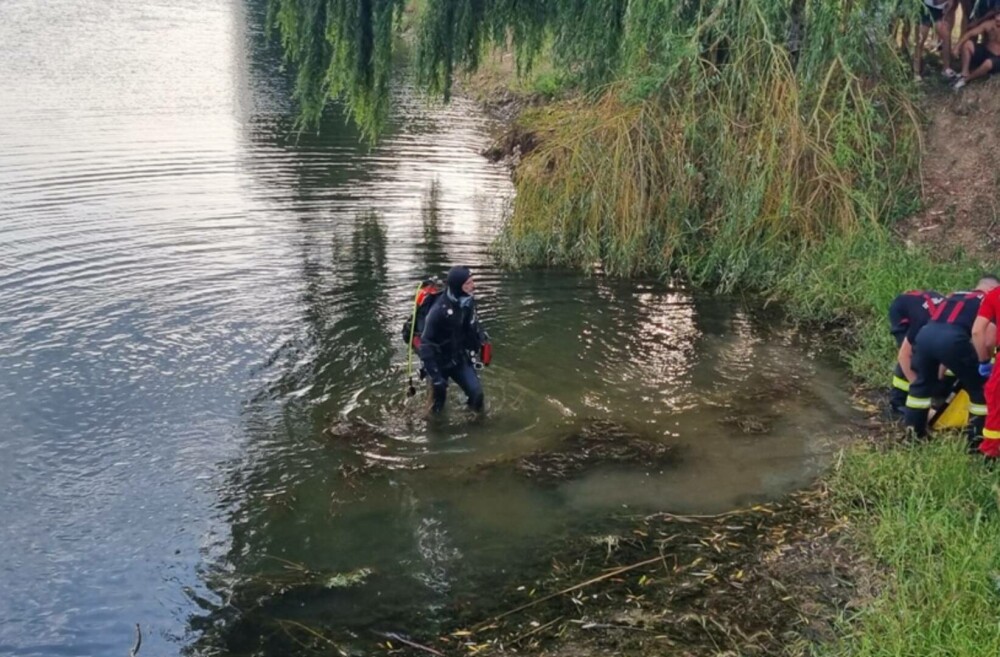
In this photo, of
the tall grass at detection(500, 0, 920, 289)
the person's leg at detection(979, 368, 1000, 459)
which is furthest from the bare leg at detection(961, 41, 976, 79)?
the person's leg at detection(979, 368, 1000, 459)

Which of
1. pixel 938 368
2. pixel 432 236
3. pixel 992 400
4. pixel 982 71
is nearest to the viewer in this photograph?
pixel 992 400

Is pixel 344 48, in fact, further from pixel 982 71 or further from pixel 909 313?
pixel 909 313

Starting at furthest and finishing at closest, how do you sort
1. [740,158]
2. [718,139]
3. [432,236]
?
[432,236] → [718,139] → [740,158]

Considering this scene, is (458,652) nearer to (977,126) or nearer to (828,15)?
(828,15)

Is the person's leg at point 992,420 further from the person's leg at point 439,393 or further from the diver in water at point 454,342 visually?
the person's leg at point 439,393

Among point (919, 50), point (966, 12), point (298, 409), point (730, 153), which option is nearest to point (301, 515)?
point (298, 409)

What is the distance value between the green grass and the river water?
764mm

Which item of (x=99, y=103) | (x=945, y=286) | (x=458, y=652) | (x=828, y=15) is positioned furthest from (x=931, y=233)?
(x=99, y=103)

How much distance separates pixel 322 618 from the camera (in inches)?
269

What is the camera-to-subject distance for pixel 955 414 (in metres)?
8.80

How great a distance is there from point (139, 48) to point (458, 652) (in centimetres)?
3404

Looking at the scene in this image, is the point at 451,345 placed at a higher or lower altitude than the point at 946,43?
lower

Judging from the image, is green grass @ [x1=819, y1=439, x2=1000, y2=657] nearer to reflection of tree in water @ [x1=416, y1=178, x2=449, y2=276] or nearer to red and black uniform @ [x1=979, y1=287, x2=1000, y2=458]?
red and black uniform @ [x1=979, y1=287, x2=1000, y2=458]

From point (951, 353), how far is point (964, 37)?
29.7 feet
